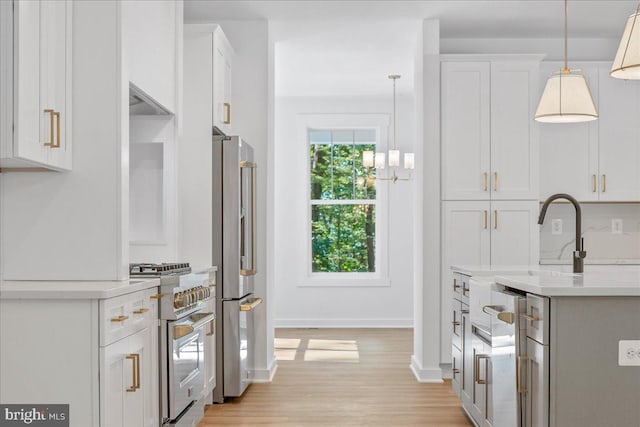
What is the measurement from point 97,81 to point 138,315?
100 cm

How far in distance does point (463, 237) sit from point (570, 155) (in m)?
1.14

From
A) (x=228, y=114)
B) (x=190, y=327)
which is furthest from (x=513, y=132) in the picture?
(x=190, y=327)

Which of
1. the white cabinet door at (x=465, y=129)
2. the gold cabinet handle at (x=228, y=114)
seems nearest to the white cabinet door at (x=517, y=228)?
the white cabinet door at (x=465, y=129)

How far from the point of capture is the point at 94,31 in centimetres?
284

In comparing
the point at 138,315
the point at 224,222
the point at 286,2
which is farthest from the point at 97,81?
the point at 286,2

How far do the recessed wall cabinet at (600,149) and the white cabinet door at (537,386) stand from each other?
3.07m

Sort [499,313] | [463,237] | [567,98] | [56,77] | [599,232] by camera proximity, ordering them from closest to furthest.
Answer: [56,77]
[499,313]
[567,98]
[463,237]
[599,232]

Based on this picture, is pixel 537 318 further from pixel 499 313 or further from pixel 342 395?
pixel 342 395

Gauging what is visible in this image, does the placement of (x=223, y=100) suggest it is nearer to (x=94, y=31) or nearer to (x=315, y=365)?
(x=94, y=31)

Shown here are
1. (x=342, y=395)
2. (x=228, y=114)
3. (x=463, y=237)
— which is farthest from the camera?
(x=463, y=237)

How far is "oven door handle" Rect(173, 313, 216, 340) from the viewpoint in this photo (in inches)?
120

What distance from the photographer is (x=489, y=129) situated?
525cm

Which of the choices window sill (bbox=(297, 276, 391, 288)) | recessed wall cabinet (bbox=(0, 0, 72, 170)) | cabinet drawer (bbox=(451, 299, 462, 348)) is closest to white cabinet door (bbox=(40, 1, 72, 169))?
recessed wall cabinet (bbox=(0, 0, 72, 170))

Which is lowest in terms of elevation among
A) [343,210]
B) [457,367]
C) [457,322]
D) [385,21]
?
[457,367]
